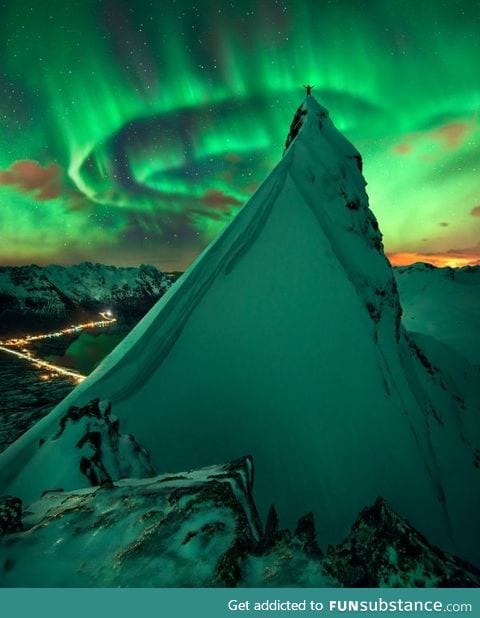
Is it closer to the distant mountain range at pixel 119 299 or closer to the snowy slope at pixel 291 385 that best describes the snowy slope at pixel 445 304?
the distant mountain range at pixel 119 299

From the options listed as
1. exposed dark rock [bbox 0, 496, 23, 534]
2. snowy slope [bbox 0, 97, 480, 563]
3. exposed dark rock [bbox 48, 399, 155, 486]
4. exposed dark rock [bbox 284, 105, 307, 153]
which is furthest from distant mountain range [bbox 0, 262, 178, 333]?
exposed dark rock [bbox 0, 496, 23, 534]

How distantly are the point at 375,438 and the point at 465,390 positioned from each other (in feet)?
42.4

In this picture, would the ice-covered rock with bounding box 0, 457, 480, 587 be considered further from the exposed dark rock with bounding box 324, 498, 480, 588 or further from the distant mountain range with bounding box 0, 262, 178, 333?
the distant mountain range with bounding box 0, 262, 178, 333

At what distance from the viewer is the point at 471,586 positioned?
2422mm

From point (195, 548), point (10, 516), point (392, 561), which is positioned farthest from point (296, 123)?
point (10, 516)

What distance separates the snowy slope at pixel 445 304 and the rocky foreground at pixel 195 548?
24049mm

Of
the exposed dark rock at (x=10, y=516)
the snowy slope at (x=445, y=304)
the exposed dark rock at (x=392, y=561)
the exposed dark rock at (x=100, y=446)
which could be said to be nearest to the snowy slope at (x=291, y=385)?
the exposed dark rock at (x=100, y=446)

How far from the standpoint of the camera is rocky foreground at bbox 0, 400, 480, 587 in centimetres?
240

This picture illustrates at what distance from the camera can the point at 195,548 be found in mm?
2475

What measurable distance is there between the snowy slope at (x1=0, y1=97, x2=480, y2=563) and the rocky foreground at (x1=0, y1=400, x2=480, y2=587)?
2054 millimetres

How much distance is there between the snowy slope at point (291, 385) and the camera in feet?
20.3

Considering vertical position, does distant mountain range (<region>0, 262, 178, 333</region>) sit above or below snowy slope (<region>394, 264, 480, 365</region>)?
above

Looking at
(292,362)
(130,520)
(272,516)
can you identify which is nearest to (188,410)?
(292,362)

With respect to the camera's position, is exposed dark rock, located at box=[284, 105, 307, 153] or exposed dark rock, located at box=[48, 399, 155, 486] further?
exposed dark rock, located at box=[284, 105, 307, 153]
